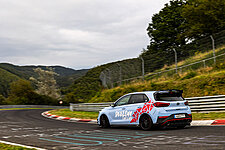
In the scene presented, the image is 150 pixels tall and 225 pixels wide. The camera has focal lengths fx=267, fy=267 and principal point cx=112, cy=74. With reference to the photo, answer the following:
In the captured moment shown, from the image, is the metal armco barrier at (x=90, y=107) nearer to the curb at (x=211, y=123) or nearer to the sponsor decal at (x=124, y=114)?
the sponsor decal at (x=124, y=114)

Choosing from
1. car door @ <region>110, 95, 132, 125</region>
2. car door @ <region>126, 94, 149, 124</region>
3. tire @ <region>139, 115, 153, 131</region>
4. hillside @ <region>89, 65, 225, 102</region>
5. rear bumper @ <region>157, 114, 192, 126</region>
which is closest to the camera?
rear bumper @ <region>157, 114, 192, 126</region>

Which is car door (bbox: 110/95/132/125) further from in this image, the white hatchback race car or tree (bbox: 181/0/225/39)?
tree (bbox: 181/0/225/39)

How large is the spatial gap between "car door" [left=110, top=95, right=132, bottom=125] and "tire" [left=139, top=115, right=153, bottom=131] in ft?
2.43

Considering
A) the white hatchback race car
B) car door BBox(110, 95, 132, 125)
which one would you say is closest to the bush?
car door BBox(110, 95, 132, 125)

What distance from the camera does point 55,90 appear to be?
301 ft

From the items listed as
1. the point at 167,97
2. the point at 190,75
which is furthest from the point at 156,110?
the point at 190,75

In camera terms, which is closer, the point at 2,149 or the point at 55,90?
the point at 2,149

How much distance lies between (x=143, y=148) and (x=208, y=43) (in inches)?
603

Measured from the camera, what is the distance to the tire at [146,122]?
9.72 meters

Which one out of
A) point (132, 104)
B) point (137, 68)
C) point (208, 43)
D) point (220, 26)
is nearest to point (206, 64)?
point (208, 43)

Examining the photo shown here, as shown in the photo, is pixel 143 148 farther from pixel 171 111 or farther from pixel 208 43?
pixel 208 43

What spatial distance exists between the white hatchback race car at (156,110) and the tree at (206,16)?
25.6 m

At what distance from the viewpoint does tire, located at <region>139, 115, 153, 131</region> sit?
9.72 metres

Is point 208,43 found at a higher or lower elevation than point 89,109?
higher
